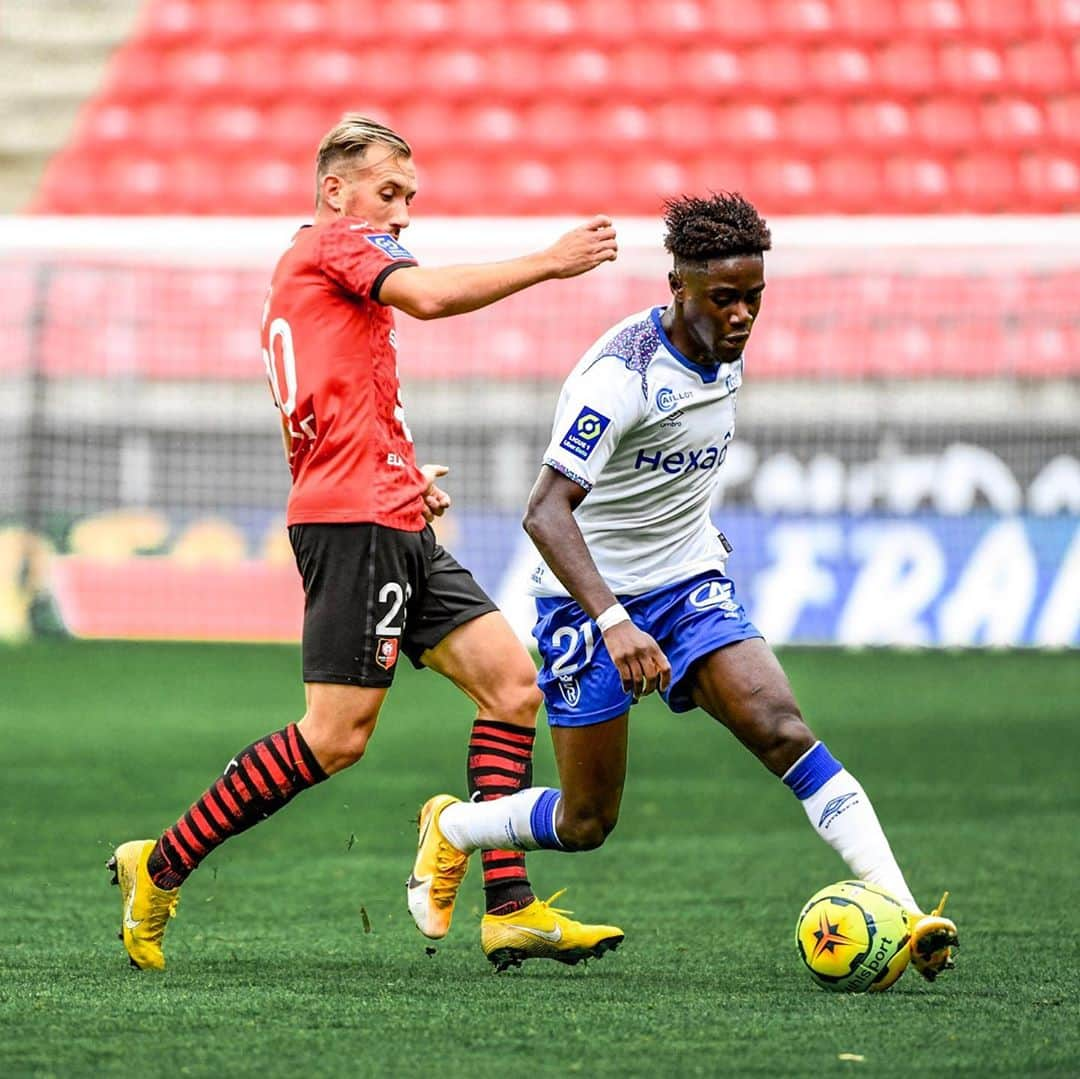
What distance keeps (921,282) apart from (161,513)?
536 cm

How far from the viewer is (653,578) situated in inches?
195

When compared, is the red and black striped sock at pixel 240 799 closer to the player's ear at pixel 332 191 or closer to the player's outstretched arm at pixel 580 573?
the player's outstretched arm at pixel 580 573

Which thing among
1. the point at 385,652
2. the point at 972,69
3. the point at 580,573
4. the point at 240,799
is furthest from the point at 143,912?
the point at 972,69

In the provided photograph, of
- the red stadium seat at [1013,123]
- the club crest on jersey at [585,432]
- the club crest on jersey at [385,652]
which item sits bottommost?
the club crest on jersey at [385,652]

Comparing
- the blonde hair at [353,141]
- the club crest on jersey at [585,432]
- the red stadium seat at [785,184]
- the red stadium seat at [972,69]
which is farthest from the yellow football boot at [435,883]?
the red stadium seat at [972,69]

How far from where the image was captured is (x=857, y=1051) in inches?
148

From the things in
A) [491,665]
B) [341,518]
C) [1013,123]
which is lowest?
[491,665]

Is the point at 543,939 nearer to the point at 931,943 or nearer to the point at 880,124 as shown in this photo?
the point at 931,943

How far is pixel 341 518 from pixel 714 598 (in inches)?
35.4

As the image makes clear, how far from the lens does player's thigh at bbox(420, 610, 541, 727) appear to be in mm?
5066

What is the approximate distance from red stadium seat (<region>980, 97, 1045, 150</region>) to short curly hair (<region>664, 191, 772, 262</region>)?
396 inches

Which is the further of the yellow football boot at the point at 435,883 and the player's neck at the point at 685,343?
the yellow football boot at the point at 435,883

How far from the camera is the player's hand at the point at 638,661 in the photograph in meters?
4.43

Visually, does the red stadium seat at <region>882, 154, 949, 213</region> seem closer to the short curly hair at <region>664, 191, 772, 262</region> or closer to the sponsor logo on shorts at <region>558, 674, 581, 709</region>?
the short curly hair at <region>664, 191, 772, 262</region>
